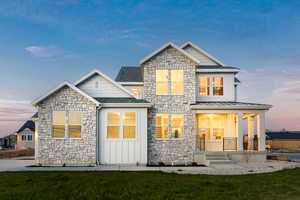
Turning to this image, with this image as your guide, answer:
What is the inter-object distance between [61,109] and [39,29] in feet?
36.0

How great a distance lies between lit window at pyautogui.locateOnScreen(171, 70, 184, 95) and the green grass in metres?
8.07

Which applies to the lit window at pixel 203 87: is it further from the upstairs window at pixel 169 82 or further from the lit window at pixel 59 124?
the lit window at pixel 59 124

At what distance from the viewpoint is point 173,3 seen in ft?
71.9

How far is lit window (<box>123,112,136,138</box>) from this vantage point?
52.2ft

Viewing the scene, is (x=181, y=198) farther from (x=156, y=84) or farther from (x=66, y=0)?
(x=66, y=0)

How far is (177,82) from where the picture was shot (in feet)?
56.5

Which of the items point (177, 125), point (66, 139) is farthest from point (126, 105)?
point (66, 139)

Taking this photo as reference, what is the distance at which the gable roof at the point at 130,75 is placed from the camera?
20.7 m

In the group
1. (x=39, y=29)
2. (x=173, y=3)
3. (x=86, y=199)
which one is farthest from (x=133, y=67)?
(x=86, y=199)

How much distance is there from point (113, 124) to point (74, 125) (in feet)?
7.51

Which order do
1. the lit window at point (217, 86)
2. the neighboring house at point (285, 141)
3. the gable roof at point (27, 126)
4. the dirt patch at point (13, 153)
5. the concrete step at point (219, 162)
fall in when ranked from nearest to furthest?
1. the concrete step at point (219, 162)
2. the lit window at point (217, 86)
3. the dirt patch at point (13, 153)
4. the neighboring house at point (285, 141)
5. the gable roof at point (27, 126)


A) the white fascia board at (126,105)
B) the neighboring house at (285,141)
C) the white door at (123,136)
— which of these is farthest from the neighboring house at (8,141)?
the neighboring house at (285,141)

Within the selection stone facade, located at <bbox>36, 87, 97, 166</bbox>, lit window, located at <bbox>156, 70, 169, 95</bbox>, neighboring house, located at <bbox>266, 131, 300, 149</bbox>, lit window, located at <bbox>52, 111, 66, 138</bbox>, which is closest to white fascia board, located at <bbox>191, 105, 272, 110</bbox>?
lit window, located at <bbox>156, 70, 169, 95</bbox>

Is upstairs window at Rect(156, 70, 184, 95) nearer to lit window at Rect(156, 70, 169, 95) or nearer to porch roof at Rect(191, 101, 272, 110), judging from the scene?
lit window at Rect(156, 70, 169, 95)
